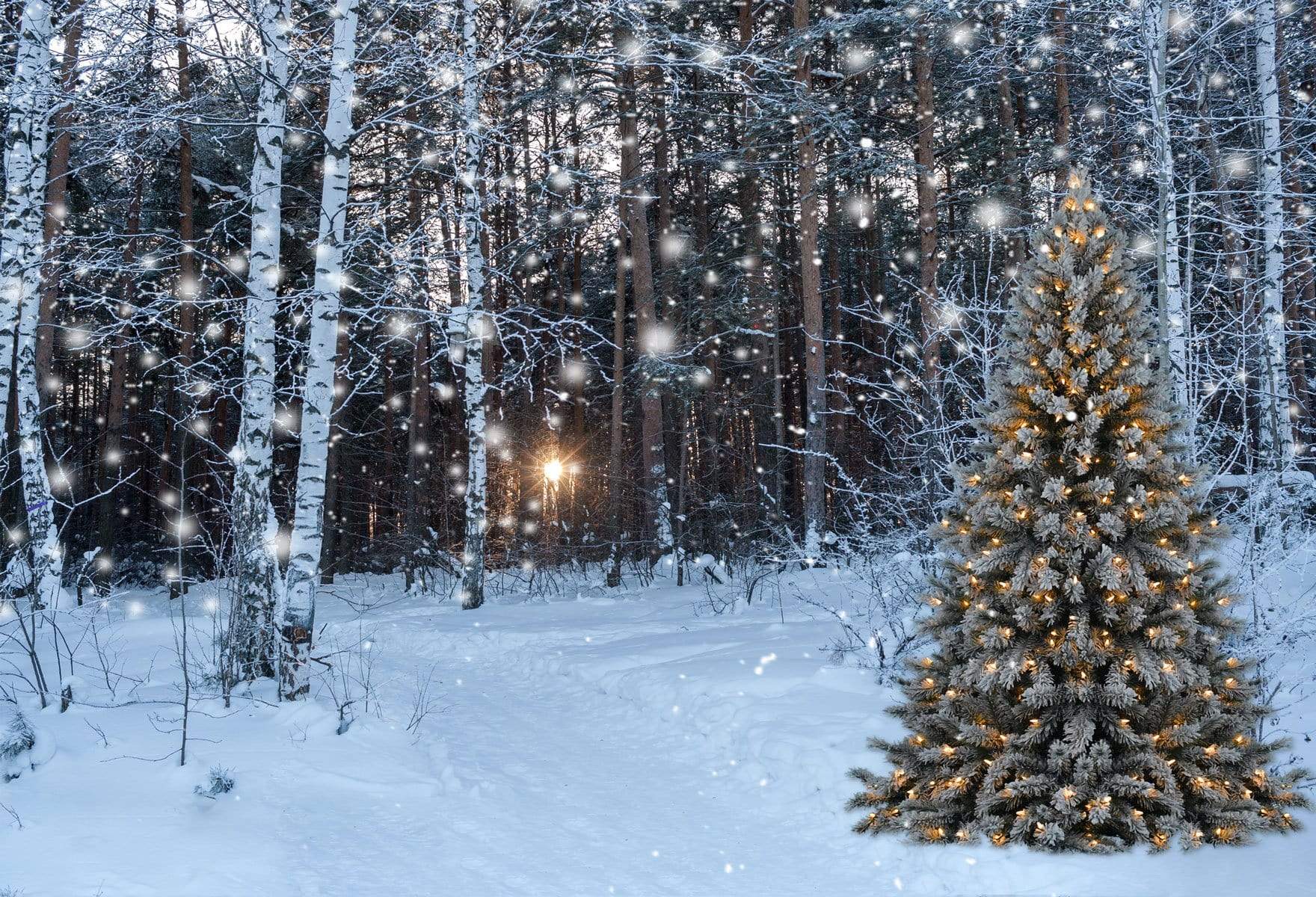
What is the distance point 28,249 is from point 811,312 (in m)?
12.2

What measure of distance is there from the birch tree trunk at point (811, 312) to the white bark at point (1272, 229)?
21.2ft

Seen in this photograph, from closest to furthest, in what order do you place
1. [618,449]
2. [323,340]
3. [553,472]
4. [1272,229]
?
[323,340] < [1272,229] < [553,472] < [618,449]

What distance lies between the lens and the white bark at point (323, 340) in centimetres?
783

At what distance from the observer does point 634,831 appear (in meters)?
5.34

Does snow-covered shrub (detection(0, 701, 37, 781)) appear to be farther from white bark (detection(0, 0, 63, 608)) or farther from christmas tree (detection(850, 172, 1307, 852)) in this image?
white bark (detection(0, 0, 63, 608))

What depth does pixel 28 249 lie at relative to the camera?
11.3 m

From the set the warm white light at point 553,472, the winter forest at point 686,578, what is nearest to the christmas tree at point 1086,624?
the winter forest at point 686,578

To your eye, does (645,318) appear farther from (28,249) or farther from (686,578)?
(28,249)

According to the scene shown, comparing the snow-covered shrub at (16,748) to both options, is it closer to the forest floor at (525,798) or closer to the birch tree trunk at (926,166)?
the forest floor at (525,798)

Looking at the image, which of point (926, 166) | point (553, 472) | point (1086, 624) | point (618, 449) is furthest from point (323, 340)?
point (926, 166)

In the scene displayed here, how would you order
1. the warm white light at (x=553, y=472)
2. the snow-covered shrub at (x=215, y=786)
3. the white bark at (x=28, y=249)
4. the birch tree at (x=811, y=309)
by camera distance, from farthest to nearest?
the warm white light at (x=553, y=472)
the birch tree at (x=811, y=309)
the white bark at (x=28, y=249)
the snow-covered shrub at (x=215, y=786)

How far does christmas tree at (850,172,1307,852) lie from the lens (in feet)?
15.2

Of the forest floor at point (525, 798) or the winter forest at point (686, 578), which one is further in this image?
the winter forest at point (686, 578)

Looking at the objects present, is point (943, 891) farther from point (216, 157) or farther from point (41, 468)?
point (216, 157)
